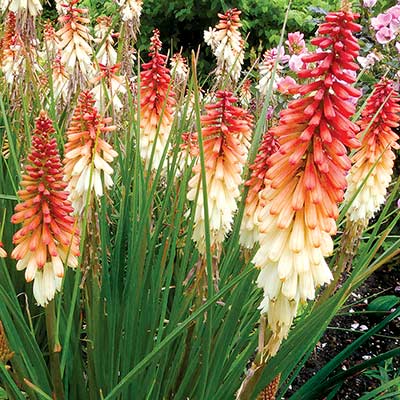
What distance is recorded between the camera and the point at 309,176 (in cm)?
160

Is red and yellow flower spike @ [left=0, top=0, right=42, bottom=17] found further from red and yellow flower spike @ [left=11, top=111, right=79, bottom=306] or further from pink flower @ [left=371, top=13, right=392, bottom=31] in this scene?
pink flower @ [left=371, top=13, right=392, bottom=31]

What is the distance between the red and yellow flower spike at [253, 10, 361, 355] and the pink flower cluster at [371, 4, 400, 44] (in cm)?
295

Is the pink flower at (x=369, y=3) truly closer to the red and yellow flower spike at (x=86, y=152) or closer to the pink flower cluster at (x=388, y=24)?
the pink flower cluster at (x=388, y=24)

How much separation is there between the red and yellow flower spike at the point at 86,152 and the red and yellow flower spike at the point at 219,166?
34cm

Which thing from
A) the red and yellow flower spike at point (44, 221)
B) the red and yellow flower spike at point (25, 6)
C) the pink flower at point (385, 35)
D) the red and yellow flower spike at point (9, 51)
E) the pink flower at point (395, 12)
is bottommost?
the red and yellow flower spike at point (44, 221)

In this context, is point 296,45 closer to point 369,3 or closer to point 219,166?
point 369,3

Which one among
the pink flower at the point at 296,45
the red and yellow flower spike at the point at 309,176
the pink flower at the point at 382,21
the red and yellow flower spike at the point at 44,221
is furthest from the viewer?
the pink flower at the point at 296,45

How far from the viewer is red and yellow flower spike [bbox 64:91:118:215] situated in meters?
2.09

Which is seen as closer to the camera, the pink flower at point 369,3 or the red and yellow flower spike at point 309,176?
the red and yellow flower spike at point 309,176

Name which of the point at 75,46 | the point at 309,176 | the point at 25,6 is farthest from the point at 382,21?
the point at 309,176

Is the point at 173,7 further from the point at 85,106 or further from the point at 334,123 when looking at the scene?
the point at 334,123

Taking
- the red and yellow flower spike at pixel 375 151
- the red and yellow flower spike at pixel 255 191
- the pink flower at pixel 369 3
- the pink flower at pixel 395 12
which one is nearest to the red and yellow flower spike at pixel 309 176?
the red and yellow flower spike at pixel 255 191

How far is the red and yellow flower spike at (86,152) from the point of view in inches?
82.4

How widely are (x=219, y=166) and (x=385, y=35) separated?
286 cm
